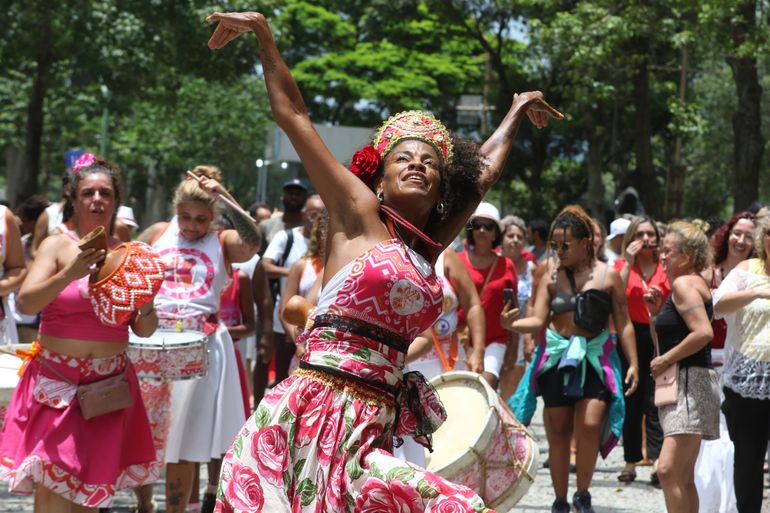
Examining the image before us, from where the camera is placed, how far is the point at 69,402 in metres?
5.83

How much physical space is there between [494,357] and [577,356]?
175cm

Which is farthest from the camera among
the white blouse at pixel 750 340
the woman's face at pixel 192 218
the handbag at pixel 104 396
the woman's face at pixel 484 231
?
the woman's face at pixel 484 231

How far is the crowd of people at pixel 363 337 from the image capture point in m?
4.16

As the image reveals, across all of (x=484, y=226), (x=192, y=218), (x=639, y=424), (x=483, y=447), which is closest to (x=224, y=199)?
(x=192, y=218)

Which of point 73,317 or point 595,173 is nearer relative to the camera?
point 73,317

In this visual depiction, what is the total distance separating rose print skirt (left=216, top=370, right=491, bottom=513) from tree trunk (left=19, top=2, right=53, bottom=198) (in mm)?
16551

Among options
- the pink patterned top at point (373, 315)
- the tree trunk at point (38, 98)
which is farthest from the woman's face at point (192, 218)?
the tree trunk at point (38, 98)

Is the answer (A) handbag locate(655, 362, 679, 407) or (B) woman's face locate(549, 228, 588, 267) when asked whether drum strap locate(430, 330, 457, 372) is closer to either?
(B) woman's face locate(549, 228, 588, 267)

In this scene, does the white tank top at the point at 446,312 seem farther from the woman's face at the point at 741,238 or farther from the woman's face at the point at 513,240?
the woman's face at the point at 513,240

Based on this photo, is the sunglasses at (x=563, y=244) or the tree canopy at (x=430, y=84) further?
the tree canopy at (x=430, y=84)

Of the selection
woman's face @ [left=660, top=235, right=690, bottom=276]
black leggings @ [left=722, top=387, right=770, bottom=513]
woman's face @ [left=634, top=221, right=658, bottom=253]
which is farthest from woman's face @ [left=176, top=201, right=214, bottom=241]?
woman's face @ [left=634, top=221, right=658, bottom=253]

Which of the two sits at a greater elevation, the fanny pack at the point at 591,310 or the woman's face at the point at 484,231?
the woman's face at the point at 484,231

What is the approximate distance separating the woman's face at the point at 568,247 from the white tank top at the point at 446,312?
78cm

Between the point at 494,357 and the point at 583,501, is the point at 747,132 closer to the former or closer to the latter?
the point at 494,357
